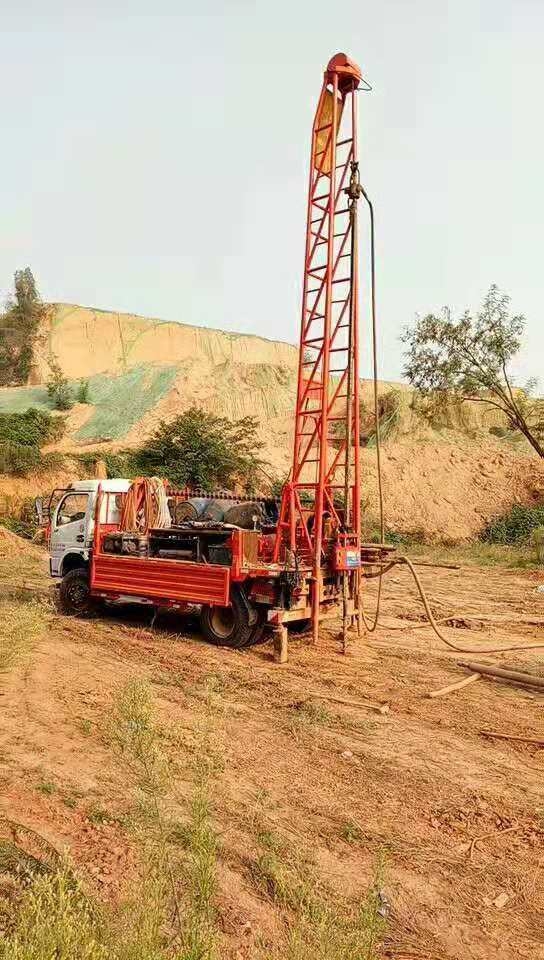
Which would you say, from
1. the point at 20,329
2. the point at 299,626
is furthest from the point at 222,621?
the point at 20,329

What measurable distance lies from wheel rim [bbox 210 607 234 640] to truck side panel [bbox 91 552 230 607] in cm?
47

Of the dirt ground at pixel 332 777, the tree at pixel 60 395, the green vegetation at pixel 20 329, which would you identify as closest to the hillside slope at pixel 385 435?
the tree at pixel 60 395

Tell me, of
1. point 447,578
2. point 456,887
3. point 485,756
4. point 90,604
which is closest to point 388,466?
point 447,578

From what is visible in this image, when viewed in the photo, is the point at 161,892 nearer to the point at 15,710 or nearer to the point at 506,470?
the point at 15,710

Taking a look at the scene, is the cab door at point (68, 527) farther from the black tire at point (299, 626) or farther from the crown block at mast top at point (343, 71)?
the crown block at mast top at point (343, 71)

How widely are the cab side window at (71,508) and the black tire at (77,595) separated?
3.57ft

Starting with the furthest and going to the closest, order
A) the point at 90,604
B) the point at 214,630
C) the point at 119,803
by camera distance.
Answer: the point at 90,604 → the point at 214,630 → the point at 119,803

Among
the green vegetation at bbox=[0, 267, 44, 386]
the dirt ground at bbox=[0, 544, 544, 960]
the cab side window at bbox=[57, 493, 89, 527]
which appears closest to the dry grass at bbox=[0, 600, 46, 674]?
the dirt ground at bbox=[0, 544, 544, 960]

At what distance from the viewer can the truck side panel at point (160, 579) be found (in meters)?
10.9

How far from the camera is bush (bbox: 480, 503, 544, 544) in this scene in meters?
31.2

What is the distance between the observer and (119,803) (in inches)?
207

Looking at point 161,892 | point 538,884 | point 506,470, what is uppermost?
point 506,470

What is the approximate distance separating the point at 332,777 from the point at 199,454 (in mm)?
25805

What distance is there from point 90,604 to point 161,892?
10.5 metres
